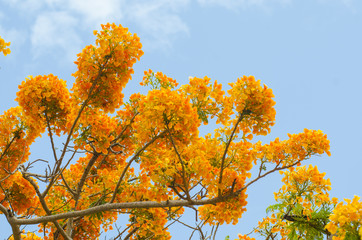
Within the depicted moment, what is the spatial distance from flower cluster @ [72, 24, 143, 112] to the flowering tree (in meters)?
0.01

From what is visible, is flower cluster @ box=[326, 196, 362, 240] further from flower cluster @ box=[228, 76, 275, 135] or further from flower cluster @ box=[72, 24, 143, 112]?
flower cluster @ box=[72, 24, 143, 112]

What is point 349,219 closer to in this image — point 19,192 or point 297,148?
point 297,148

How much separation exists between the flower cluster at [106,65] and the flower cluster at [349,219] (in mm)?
3378

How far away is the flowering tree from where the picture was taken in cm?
430

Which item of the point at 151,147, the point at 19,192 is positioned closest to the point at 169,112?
the point at 151,147

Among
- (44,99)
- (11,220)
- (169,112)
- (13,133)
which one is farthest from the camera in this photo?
(13,133)

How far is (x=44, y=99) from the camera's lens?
5543mm

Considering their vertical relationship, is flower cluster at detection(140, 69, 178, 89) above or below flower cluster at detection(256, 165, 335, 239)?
above

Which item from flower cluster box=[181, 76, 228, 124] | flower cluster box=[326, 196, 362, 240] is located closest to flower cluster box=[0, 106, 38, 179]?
flower cluster box=[181, 76, 228, 124]

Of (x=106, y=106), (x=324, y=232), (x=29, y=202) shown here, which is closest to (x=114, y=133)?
(x=106, y=106)

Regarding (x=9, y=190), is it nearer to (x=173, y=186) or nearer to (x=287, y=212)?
(x=173, y=186)

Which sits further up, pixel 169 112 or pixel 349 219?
pixel 169 112

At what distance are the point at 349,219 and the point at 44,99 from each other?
4.48m

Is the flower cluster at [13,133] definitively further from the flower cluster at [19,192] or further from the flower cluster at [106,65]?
the flower cluster at [106,65]
